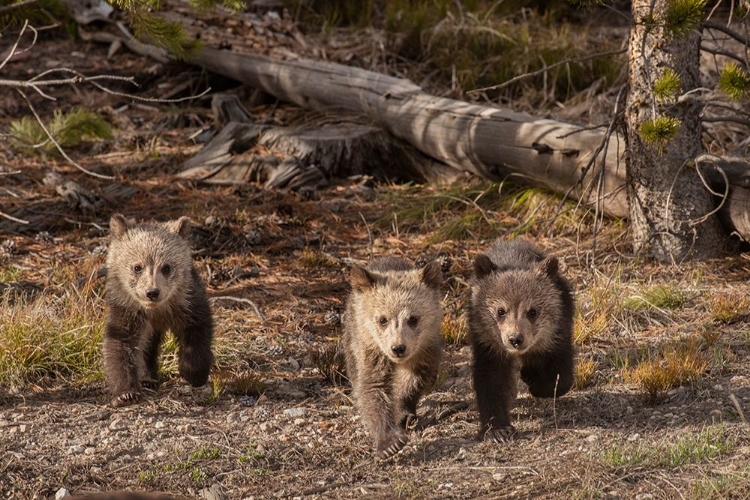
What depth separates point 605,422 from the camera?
583 centimetres

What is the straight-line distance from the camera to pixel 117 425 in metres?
5.91

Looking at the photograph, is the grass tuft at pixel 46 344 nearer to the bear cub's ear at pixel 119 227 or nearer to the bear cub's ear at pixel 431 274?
the bear cub's ear at pixel 119 227

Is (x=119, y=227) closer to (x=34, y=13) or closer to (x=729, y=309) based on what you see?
(x=34, y=13)

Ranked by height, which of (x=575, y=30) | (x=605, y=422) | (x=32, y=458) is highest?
(x=575, y=30)

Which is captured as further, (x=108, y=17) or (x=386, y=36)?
(x=108, y=17)

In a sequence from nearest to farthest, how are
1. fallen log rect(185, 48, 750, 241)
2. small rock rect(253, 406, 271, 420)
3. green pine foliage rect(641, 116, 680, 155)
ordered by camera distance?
small rock rect(253, 406, 271, 420) → green pine foliage rect(641, 116, 680, 155) → fallen log rect(185, 48, 750, 241)

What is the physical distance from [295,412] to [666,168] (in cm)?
374

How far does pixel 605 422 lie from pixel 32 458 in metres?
3.27

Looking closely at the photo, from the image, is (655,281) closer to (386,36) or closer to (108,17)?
(386,36)

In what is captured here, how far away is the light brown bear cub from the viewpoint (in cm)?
566

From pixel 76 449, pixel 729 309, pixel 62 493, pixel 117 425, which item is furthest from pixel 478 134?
pixel 62 493

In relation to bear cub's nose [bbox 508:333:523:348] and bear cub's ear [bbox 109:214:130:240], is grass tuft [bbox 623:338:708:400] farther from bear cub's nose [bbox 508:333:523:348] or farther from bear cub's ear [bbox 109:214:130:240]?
bear cub's ear [bbox 109:214:130:240]

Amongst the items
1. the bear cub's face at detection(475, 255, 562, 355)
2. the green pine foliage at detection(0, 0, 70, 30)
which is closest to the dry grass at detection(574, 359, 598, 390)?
the bear cub's face at detection(475, 255, 562, 355)

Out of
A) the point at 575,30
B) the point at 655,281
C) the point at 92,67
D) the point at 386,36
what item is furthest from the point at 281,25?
the point at 655,281
